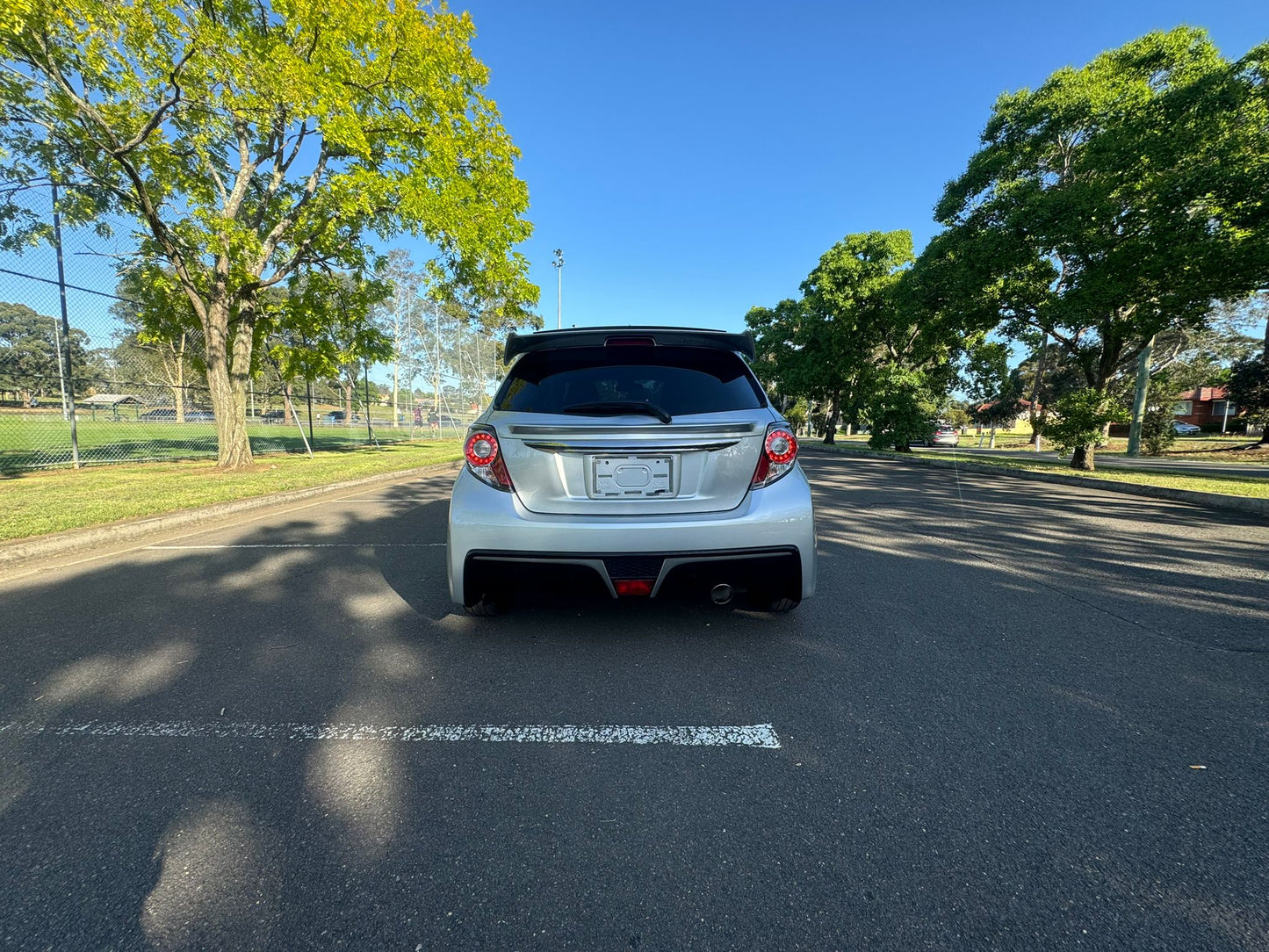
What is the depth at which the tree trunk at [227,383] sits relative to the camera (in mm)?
11070

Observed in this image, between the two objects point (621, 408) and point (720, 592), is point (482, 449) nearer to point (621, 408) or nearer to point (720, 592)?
point (621, 408)

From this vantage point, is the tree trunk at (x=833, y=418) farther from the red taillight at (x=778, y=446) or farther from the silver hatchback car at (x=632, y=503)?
the silver hatchback car at (x=632, y=503)

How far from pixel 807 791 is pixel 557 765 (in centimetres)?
89

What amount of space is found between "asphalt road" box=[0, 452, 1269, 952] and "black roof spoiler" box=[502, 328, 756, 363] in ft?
5.53

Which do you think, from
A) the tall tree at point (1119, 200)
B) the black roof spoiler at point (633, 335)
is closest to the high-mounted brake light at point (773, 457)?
the black roof spoiler at point (633, 335)

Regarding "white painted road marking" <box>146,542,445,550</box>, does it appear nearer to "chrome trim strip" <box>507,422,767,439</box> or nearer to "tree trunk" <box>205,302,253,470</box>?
"chrome trim strip" <box>507,422,767,439</box>

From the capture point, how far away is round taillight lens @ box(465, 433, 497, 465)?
2.84m

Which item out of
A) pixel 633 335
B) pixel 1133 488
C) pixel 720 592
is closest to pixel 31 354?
pixel 633 335

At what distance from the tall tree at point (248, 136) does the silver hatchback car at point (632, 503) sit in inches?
387

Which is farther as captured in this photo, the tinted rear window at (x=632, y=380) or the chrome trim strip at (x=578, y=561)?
the tinted rear window at (x=632, y=380)

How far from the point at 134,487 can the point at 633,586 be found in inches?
372

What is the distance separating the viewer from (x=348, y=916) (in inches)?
54.2

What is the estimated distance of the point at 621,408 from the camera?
111 inches

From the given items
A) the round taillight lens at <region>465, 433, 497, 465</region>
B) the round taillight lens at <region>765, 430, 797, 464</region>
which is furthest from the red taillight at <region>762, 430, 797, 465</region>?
the round taillight lens at <region>465, 433, 497, 465</region>
